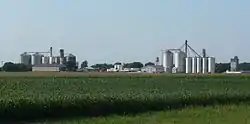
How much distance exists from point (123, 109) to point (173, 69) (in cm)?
13065

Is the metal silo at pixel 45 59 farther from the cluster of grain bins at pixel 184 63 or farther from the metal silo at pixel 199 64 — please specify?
the metal silo at pixel 199 64

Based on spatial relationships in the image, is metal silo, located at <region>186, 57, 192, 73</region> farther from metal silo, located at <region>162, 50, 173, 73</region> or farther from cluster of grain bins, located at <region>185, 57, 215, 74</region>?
metal silo, located at <region>162, 50, 173, 73</region>

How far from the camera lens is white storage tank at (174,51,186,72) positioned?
160 meters

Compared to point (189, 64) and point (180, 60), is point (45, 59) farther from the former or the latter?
point (189, 64)

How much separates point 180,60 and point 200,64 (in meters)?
6.53

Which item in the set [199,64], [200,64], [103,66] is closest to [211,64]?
[200,64]

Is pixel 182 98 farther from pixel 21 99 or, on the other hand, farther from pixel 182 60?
pixel 182 60

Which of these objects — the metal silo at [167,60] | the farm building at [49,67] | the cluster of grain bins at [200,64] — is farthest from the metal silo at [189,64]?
the farm building at [49,67]

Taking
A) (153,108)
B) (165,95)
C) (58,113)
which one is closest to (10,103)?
(58,113)

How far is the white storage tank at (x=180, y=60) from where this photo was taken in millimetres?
159625

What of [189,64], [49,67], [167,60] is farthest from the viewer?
[167,60]

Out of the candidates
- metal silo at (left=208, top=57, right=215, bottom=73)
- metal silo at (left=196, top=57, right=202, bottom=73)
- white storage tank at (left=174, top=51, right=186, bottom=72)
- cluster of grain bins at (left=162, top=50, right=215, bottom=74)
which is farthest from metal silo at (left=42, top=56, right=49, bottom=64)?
metal silo at (left=208, top=57, right=215, bottom=73)

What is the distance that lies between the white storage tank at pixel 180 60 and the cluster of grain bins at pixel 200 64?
180cm

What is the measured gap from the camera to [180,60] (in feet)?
534
